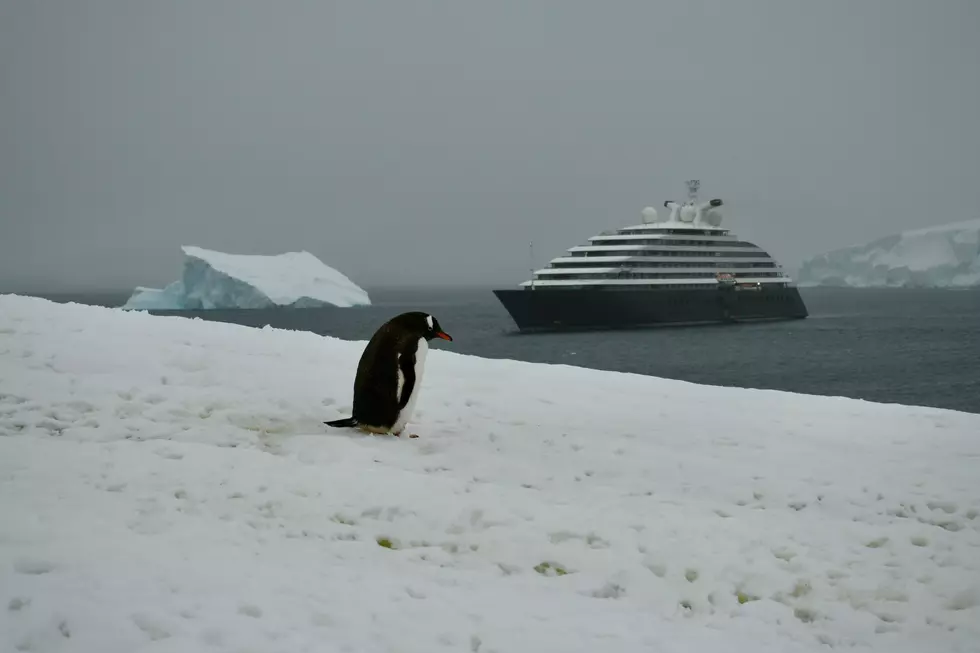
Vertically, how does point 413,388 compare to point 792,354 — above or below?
below

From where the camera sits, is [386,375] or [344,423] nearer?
[386,375]

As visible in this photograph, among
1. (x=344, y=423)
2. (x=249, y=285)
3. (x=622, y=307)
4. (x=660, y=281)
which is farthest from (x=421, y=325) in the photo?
(x=249, y=285)

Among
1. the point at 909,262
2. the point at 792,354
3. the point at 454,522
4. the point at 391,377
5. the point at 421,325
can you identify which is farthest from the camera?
the point at 909,262

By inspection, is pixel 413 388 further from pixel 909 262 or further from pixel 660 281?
pixel 909 262

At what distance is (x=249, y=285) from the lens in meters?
65.7

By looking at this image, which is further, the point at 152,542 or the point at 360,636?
the point at 152,542

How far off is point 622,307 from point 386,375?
48.2m

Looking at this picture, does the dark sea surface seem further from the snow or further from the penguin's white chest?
the penguin's white chest

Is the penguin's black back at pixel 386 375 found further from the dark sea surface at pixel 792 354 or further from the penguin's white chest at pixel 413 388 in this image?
the dark sea surface at pixel 792 354

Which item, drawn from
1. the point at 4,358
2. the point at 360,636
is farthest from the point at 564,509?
the point at 4,358

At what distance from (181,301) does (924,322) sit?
60384 millimetres

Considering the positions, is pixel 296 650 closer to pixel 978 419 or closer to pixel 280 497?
pixel 280 497

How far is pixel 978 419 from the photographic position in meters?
8.82

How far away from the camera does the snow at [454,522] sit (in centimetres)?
356
